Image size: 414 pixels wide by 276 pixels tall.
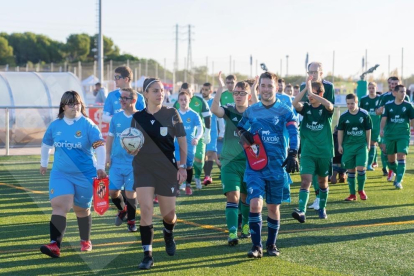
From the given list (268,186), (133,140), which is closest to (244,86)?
(268,186)

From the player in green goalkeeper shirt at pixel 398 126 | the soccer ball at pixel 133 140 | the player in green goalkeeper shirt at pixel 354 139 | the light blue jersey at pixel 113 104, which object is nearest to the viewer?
the soccer ball at pixel 133 140

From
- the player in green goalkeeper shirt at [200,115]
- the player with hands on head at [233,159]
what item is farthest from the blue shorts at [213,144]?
the player with hands on head at [233,159]

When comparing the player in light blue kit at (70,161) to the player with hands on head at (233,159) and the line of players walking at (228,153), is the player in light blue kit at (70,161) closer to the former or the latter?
the line of players walking at (228,153)

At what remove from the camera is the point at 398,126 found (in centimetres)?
1316

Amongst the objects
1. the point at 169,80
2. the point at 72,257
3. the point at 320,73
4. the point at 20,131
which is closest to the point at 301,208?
the point at 320,73

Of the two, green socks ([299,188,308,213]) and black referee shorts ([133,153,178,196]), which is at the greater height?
black referee shorts ([133,153,178,196])

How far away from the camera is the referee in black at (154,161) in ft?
21.9

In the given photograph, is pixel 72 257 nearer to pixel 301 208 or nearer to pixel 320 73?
pixel 301 208

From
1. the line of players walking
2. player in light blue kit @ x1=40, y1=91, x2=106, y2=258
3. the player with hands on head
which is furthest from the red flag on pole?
the player with hands on head

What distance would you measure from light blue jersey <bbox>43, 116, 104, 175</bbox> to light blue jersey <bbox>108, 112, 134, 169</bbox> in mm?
1303

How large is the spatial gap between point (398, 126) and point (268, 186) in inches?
272

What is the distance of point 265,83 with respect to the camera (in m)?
7.10

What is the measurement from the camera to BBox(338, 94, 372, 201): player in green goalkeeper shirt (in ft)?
37.7

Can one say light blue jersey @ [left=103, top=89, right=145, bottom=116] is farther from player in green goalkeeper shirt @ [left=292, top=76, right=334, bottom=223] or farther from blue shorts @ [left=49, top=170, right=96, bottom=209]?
player in green goalkeeper shirt @ [left=292, top=76, right=334, bottom=223]
